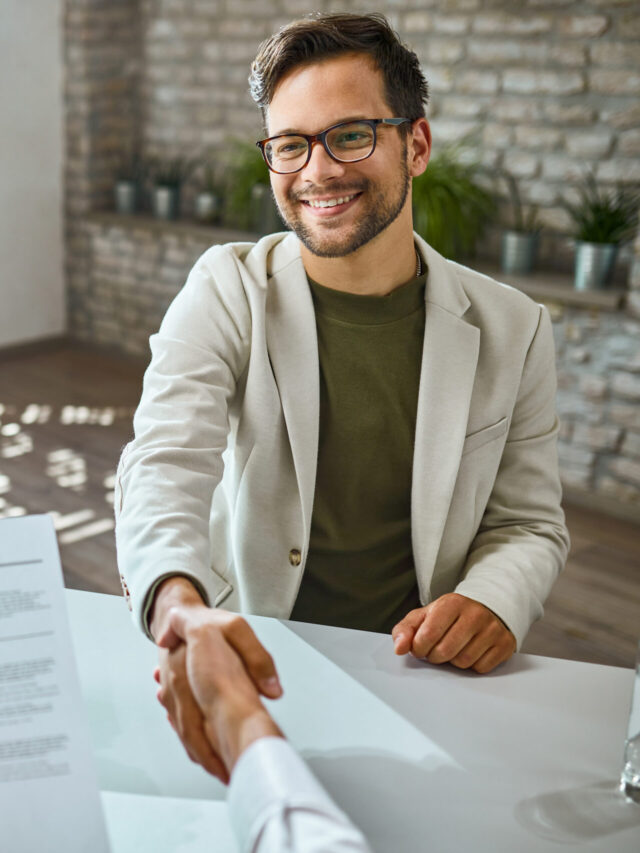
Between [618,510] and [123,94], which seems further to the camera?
[123,94]

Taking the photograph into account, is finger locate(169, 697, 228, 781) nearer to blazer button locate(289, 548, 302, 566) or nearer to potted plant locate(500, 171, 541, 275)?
blazer button locate(289, 548, 302, 566)

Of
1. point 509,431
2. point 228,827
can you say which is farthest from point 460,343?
point 228,827

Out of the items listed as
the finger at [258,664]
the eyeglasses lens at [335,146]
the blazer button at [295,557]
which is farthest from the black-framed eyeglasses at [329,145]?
the finger at [258,664]

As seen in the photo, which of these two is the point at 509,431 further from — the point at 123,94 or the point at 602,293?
the point at 123,94

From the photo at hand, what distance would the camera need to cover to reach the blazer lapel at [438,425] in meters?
1.34

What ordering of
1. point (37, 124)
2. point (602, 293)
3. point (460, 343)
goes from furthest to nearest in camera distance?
1. point (37, 124)
2. point (602, 293)
3. point (460, 343)

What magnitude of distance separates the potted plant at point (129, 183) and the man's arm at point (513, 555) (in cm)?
398

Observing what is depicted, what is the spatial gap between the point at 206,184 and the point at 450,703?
4.35 meters

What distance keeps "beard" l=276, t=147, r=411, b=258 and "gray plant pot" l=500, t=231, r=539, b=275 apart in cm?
234

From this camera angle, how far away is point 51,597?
71cm

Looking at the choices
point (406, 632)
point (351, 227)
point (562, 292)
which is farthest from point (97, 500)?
point (406, 632)

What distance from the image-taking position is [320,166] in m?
1.33

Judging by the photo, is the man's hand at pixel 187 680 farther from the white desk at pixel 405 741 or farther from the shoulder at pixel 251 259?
the shoulder at pixel 251 259

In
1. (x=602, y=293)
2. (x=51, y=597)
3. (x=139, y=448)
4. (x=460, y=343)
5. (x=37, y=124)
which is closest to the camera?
(x=51, y=597)
